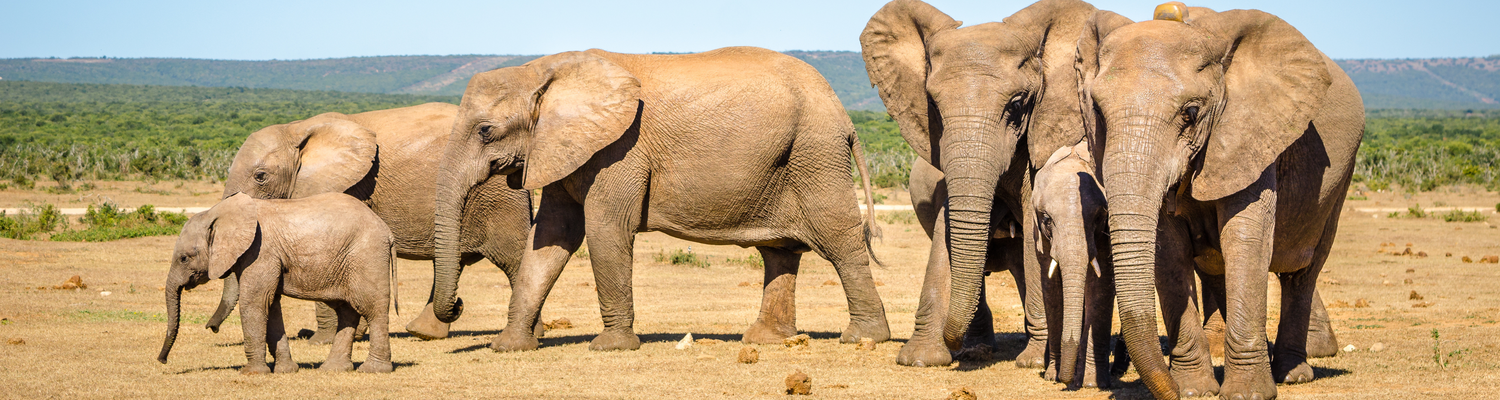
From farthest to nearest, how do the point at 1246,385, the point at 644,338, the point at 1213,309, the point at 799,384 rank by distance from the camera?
the point at 644,338, the point at 1213,309, the point at 799,384, the point at 1246,385

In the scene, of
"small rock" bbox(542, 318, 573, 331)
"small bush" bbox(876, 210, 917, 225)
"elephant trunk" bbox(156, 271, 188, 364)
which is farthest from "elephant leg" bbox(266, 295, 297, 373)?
"small bush" bbox(876, 210, 917, 225)

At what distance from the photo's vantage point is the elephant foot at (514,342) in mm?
9828

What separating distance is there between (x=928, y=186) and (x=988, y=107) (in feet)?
Result: 8.92

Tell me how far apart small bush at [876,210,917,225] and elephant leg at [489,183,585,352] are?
49.2ft

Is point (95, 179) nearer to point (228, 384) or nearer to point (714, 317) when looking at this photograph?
point (714, 317)

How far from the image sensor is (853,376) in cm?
834

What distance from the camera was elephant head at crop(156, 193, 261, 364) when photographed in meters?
8.23

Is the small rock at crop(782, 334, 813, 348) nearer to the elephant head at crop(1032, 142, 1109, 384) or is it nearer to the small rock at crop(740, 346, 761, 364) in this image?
the small rock at crop(740, 346, 761, 364)

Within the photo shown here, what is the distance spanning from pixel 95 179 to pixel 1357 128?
34.1m

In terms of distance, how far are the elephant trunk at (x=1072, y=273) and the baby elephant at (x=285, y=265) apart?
440 centimetres

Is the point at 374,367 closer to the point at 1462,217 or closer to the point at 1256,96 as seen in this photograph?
the point at 1256,96

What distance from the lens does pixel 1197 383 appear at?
22.1 feet

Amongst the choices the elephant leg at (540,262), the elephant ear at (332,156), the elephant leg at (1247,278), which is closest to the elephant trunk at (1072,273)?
the elephant leg at (1247,278)

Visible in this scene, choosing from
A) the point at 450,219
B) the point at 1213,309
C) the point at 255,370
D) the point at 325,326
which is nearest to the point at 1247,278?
the point at 1213,309
